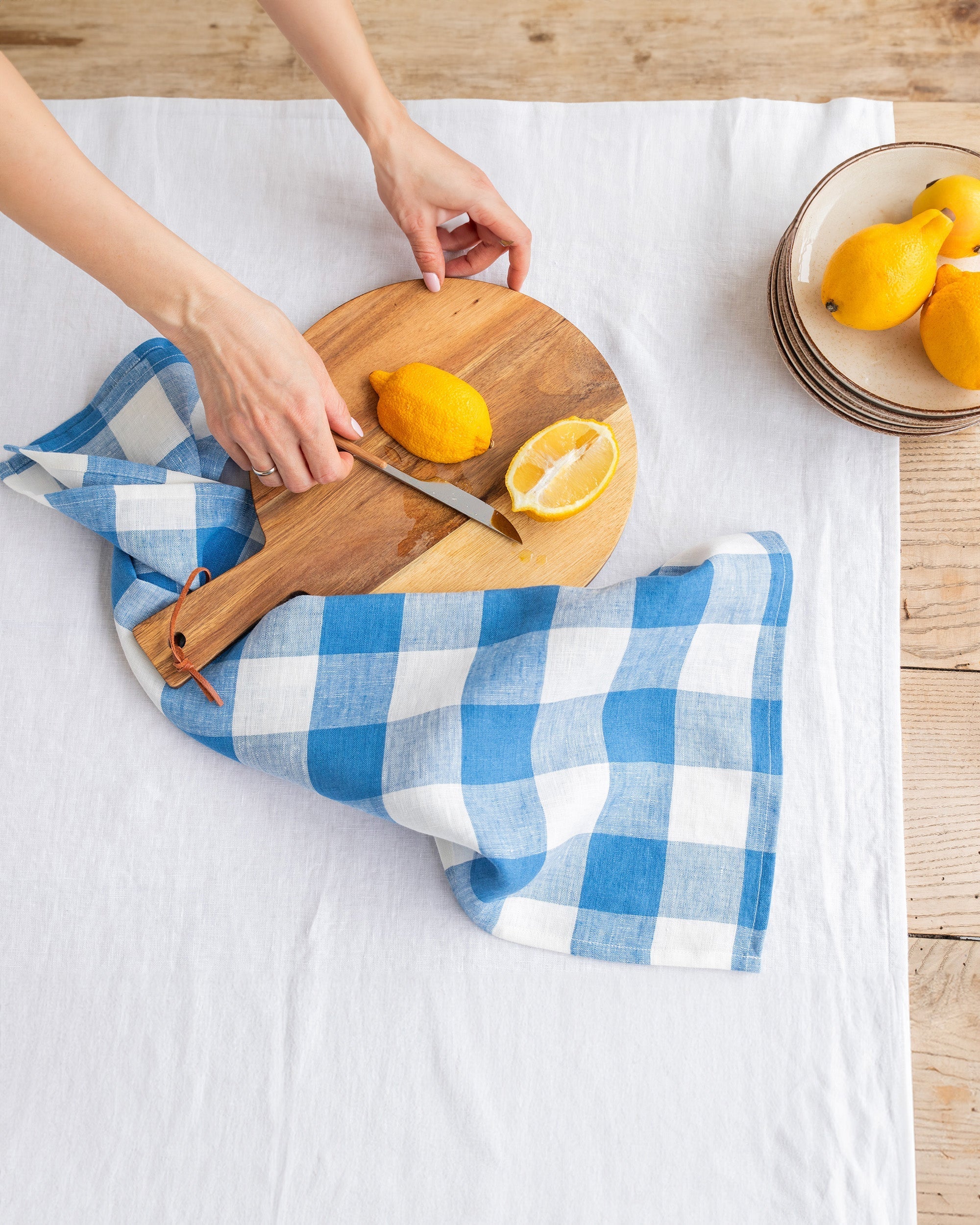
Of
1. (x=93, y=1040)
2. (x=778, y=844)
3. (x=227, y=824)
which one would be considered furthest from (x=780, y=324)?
(x=93, y=1040)

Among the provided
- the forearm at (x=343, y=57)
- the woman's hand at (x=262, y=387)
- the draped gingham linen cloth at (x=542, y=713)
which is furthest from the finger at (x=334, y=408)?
the forearm at (x=343, y=57)

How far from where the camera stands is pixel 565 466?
0.70 metres

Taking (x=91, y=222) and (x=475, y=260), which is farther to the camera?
(x=475, y=260)

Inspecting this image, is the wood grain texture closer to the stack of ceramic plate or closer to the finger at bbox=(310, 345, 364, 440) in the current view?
the finger at bbox=(310, 345, 364, 440)

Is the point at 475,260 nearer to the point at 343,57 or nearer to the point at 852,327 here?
the point at 343,57

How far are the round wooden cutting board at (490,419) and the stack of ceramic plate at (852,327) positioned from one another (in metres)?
0.18

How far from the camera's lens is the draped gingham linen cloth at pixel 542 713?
67cm

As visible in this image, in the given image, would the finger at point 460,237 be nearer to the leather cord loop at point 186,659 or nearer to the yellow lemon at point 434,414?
the yellow lemon at point 434,414

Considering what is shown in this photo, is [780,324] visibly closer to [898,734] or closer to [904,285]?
[904,285]

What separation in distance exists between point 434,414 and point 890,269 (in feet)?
1.25

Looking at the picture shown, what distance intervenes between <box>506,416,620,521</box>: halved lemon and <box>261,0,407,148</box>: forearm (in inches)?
12.2

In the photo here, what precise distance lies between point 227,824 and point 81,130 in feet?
2.35

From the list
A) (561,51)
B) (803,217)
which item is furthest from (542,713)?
(561,51)

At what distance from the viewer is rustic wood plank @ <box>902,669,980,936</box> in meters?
0.74
